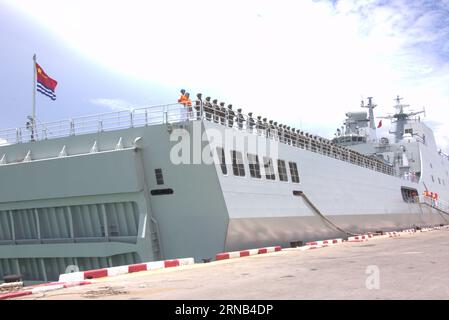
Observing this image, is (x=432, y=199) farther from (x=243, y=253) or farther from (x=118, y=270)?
(x=118, y=270)

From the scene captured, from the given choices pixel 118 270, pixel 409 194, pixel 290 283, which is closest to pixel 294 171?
pixel 118 270

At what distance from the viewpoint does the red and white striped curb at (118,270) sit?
1180 cm

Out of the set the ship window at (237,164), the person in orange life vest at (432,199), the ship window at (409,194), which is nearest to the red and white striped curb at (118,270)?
the ship window at (237,164)

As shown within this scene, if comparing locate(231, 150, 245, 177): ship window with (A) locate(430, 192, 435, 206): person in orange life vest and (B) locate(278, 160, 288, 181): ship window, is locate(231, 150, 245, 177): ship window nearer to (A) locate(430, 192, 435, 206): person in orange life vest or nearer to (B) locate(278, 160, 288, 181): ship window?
(B) locate(278, 160, 288, 181): ship window

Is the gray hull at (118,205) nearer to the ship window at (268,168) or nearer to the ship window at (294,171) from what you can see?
the ship window at (268,168)

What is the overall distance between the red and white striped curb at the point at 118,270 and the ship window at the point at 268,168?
19.4 feet

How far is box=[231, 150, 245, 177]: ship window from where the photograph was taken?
17688mm

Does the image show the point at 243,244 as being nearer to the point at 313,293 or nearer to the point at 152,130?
the point at 152,130

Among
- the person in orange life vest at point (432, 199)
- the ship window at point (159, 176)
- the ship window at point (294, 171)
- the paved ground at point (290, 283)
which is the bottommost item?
the person in orange life vest at point (432, 199)

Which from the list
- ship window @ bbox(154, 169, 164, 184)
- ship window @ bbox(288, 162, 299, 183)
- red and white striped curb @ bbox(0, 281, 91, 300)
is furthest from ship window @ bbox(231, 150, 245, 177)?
red and white striped curb @ bbox(0, 281, 91, 300)

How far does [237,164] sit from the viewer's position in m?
17.9

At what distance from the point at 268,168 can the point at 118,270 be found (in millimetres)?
9049

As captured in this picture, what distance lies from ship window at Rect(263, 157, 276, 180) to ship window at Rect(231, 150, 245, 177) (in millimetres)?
2023
